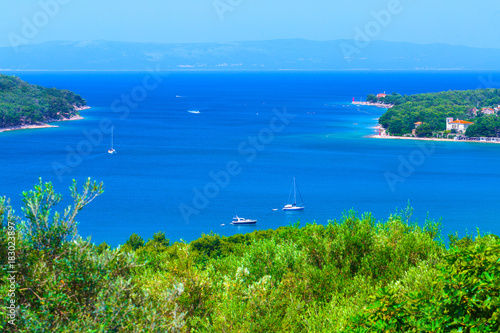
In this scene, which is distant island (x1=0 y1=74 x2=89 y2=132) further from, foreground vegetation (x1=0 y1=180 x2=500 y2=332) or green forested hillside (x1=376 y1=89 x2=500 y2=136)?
foreground vegetation (x1=0 y1=180 x2=500 y2=332)

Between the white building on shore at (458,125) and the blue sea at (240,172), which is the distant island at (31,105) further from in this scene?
the white building on shore at (458,125)

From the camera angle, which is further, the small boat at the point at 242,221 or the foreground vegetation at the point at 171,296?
the small boat at the point at 242,221

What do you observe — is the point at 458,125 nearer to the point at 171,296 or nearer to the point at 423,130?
the point at 423,130

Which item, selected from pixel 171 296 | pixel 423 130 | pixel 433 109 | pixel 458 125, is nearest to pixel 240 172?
pixel 423 130

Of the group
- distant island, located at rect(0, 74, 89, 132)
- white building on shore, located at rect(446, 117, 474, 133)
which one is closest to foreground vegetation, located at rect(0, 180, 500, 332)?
white building on shore, located at rect(446, 117, 474, 133)

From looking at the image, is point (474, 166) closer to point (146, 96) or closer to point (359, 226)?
point (359, 226)

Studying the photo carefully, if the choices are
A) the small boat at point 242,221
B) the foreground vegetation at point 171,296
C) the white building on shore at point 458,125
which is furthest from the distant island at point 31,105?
the foreground vegetation at point 171,296
